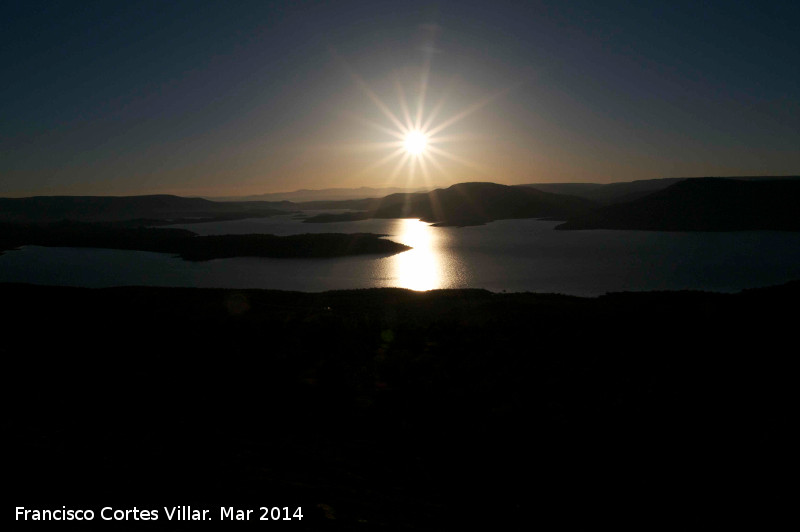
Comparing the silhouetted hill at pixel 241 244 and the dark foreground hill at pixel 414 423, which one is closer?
the dark foreground hill at pixel 414 423

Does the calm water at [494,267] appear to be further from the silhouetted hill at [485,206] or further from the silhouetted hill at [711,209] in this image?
the silhouetted hill at [485,206]

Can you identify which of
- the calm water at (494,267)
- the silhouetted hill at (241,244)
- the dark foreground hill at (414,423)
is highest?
the silhouetted hill at (241,244)

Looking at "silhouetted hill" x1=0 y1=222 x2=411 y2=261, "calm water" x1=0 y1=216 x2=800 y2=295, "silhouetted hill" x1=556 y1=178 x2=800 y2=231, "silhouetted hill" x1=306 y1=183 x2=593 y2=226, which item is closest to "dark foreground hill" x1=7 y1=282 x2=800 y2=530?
"calm water" x1=0 y1=216 x2=800 y2=295

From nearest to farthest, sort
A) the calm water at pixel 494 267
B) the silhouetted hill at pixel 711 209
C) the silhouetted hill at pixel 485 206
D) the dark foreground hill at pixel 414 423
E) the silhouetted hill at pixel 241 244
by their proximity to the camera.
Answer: the dark foreground hill at pixel 414 423 < the calm water at pixel 494 267 < the silhouetted hill at pixel 241 244 < the silhouetted hill at pixel 711 209 < the silhouetted hill at pixel 485 206

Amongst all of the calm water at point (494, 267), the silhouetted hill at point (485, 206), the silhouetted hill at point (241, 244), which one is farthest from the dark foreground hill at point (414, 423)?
the silhouetted hill at point (485, 206)

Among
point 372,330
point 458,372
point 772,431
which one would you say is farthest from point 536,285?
point 772,431

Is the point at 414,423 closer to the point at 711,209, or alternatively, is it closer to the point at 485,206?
the point at 711,209
